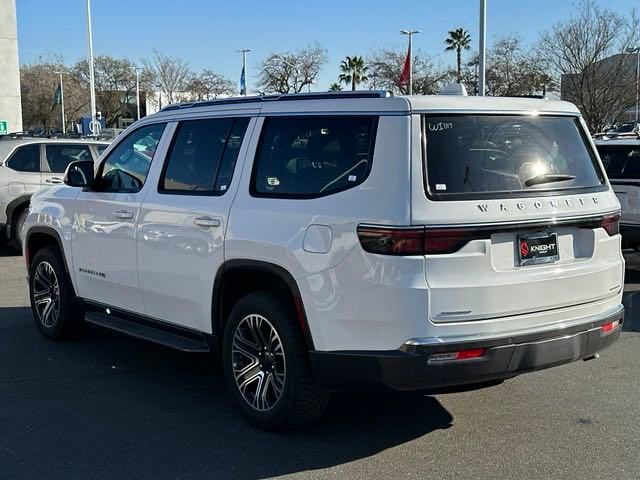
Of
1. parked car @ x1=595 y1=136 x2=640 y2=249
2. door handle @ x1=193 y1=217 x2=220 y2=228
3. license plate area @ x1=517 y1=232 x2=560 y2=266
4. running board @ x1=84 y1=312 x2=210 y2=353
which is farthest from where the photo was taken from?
parked car @ x1=595 y1=136 x2=640 y2=249

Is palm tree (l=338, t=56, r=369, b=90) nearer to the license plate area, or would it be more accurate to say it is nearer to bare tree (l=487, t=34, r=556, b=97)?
bare tree (l=487, t=34, r=556, b=97)

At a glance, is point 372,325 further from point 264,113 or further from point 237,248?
point 264,113

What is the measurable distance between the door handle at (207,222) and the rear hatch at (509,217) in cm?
143

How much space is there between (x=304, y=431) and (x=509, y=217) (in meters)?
1.79

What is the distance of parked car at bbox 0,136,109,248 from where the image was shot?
1173cm

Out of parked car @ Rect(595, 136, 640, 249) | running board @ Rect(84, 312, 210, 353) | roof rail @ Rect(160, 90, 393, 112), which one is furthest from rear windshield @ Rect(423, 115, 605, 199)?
parked car @ Rect(595, 136, 640, 249)

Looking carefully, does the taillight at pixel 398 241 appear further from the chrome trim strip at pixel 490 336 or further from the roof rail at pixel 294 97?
the roof rail at pixel 294 97

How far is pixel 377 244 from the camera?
376 cm

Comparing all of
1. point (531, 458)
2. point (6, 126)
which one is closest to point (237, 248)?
point (531, 458)

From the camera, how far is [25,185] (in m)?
11.8

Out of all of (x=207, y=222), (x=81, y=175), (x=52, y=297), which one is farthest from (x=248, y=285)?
(x=52, y=297)

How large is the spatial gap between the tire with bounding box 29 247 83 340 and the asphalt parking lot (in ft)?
1.40

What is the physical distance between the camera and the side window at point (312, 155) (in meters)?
4.03

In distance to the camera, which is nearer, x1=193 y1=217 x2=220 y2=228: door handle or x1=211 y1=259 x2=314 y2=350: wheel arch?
x1=211 y1=259 x2=314 y2=350: wheel arch
